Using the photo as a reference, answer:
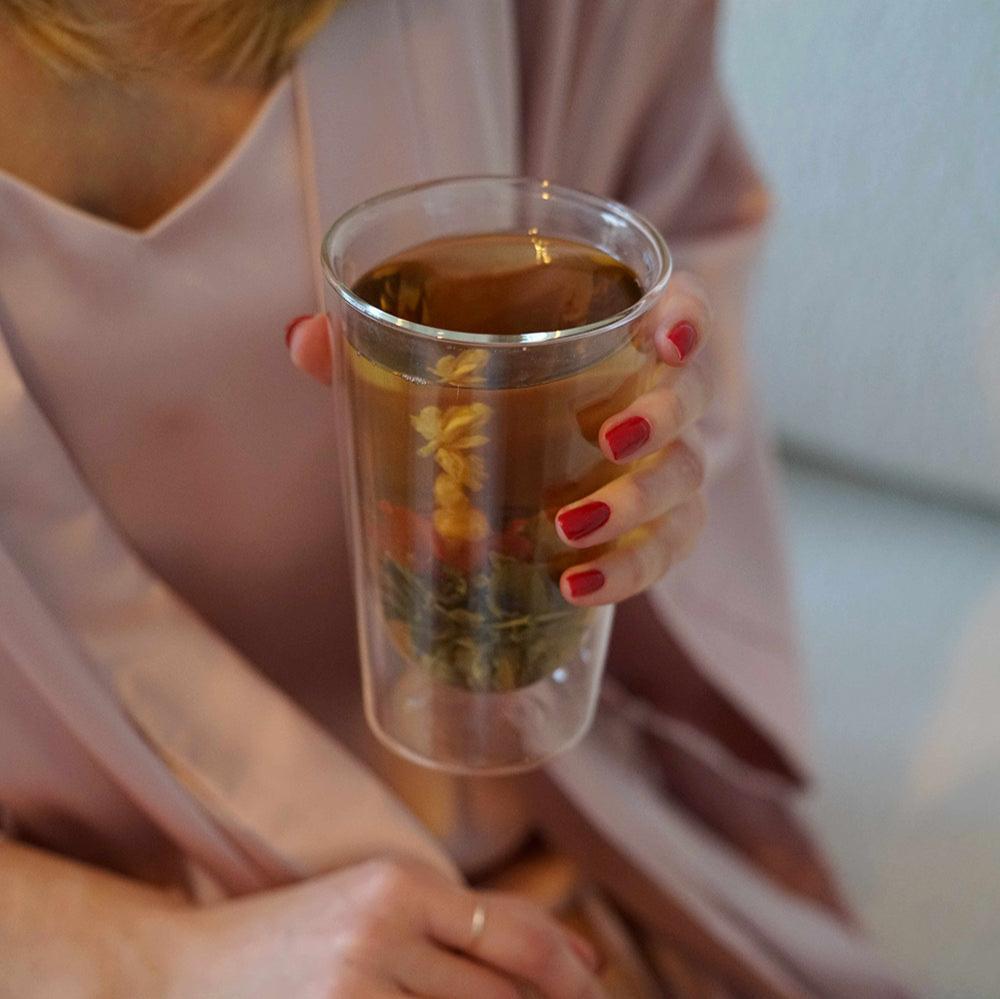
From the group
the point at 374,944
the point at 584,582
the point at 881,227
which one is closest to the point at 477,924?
the point at 374,944

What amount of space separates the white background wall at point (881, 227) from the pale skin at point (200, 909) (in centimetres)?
54

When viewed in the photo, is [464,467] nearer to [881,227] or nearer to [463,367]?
[463,367]

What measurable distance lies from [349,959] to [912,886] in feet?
1.72

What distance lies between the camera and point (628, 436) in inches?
14.9

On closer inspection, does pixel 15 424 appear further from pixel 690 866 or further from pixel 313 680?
pixel 690 866

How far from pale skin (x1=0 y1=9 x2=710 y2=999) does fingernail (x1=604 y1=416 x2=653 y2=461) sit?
56 mm

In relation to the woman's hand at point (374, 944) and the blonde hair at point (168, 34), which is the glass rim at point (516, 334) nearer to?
the blonde hair at point (168, 34)

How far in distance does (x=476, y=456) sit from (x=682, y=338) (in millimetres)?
93

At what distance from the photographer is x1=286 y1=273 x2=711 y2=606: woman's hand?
1.26 feet

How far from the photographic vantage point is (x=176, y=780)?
0.57 meters

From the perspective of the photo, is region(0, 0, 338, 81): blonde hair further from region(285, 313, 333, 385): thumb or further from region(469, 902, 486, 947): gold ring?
region(469, 902, 486, 947): gold ring

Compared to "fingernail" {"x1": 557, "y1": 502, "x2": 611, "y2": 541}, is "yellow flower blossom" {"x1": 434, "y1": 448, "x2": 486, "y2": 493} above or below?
above

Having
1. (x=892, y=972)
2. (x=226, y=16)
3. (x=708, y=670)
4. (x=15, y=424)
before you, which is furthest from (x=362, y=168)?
(x=892, y=972)

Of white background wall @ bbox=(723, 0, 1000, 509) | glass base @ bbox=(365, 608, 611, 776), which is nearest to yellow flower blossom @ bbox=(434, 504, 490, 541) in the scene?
glass base @ bbox=(365, 608, 611, 776)
